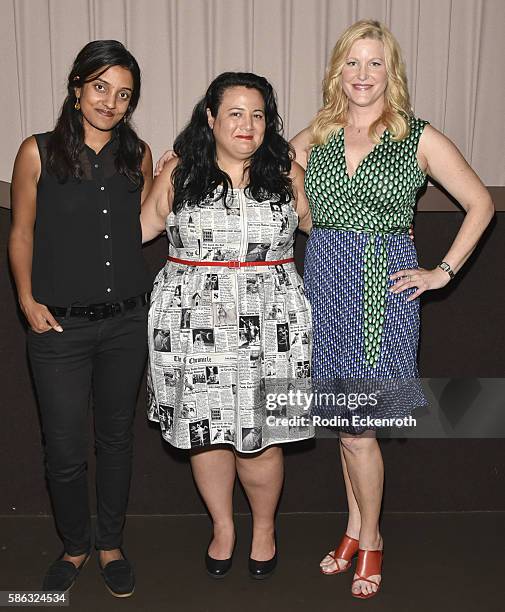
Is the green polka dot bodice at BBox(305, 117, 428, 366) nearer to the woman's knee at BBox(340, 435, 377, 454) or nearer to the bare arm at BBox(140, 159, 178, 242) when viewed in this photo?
the woman's knee at BBox(340, 435, 377, 454)

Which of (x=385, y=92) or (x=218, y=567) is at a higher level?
(x=385, y=92)

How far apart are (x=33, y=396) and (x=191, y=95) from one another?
139 cm

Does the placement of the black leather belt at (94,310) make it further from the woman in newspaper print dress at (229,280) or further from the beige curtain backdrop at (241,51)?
the beige curtain backdrop at (241,51)

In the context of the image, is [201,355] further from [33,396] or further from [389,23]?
[389,23]

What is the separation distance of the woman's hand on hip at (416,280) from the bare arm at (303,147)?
462 mm

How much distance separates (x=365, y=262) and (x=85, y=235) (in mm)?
835

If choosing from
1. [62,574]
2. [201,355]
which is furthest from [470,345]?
[62,574]

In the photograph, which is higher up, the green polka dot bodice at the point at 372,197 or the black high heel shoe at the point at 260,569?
the green polka dot bodice at the point at 372,197

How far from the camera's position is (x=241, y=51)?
10.8ft

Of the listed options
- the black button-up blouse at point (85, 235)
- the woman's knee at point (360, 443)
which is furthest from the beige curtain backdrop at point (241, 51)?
the woman's knee at point (360, 443)

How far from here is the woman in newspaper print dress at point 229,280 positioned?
2.35 metres

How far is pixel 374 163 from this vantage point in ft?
7.74

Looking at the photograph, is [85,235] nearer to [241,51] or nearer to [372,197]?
[372,197]

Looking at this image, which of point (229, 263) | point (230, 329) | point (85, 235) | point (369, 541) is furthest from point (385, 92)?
point (369, 541)
